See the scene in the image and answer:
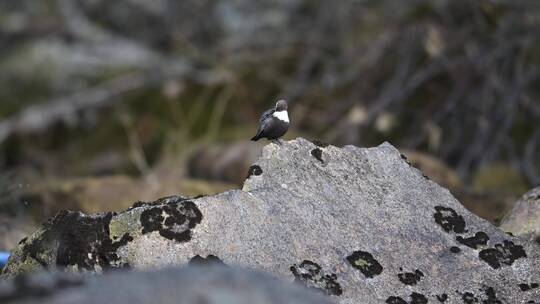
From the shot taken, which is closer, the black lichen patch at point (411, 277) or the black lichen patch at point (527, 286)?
the black lichen patch at point (411, 277)

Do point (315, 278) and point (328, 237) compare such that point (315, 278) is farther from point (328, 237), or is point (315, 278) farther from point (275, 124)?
point (275, 124)

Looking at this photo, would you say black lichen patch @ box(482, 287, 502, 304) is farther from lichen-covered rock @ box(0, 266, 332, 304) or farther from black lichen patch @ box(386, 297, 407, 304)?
lichen-covered rock @ box(0, 266, 332, 304)

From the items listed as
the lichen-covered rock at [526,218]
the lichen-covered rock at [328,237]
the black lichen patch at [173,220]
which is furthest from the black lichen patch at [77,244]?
the lichen-covered rock at [526,218]

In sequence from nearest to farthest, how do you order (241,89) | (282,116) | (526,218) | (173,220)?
(173,220) < (282,116) < (526,218) < (241,89)

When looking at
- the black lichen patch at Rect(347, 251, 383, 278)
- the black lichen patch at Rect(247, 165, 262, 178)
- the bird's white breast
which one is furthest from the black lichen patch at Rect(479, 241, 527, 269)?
the bird's white breast

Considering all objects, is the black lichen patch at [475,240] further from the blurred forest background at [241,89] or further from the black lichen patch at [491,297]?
the blurred forest background at [241,89]

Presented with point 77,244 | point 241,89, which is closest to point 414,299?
point 77,244
